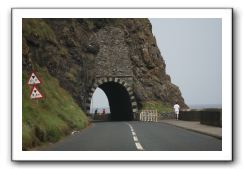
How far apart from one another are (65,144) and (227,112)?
6090mm

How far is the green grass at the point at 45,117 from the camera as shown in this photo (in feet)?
59.1

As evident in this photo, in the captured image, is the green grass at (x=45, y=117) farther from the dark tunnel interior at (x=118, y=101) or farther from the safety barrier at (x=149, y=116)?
the dark tunnel interior at (x=118, y=101)

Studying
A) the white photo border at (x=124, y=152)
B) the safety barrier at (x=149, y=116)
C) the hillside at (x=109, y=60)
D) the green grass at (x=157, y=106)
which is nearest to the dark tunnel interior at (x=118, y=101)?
the hillside at (x=109, y=60)

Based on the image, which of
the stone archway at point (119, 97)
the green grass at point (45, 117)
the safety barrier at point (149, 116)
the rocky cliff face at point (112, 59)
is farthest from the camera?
the stone archway at point (119, 97)

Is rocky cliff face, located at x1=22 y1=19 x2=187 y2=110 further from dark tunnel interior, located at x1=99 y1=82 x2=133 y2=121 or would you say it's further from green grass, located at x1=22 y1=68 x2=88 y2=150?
green grass, located at x1=22 y1=68 x2=88 y2=150

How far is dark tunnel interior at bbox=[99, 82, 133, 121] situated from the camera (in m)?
58.1

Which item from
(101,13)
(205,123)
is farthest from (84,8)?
(205,123)

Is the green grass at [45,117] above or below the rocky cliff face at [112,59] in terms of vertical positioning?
below

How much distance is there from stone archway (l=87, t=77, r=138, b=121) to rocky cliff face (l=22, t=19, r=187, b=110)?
796 mm

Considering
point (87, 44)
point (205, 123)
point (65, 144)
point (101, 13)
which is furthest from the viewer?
point (87, 44)

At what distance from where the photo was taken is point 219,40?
17.4 m

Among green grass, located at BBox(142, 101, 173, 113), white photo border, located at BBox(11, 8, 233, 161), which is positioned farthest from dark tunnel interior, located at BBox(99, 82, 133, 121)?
white photo border, located at BBox(11, 8, 233, 161)

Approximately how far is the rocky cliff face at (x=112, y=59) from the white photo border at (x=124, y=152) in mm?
28214

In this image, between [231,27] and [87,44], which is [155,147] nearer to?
[231,27]
